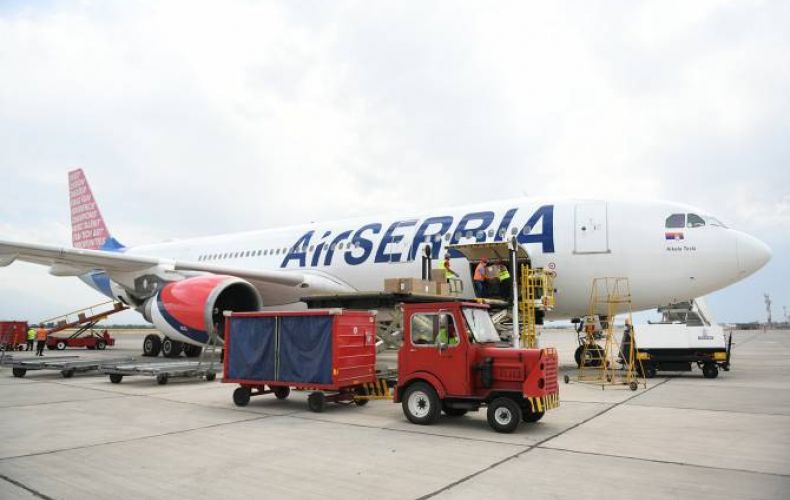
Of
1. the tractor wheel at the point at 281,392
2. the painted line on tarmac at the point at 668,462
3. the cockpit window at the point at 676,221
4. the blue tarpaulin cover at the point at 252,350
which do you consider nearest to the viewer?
the painted line on tarmac at the point at 668,462

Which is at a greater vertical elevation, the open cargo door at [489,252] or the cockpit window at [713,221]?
the cockpit window at [713,221]

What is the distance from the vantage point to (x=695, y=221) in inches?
451

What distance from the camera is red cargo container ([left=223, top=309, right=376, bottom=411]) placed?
7930 millimetres

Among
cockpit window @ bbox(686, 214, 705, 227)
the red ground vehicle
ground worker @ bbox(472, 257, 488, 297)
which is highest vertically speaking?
cockpit window @ bbox(686, 214, 705, 227)

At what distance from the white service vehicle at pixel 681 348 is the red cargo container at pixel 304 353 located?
6.93 m

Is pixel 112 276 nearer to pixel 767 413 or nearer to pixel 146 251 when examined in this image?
pixel 146 251

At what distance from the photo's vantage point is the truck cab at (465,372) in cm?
642

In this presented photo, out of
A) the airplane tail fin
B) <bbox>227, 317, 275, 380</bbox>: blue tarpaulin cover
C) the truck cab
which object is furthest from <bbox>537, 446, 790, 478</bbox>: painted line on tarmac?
the airplane tail fin

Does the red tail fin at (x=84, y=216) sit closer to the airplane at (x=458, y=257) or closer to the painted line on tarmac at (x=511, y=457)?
the airplane at (x=458, y=257)

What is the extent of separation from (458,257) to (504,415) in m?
6.86

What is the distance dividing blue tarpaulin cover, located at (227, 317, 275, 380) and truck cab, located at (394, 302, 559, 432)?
236 cm

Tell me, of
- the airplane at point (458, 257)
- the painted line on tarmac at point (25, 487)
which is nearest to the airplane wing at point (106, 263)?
the airplane at point (458, 257)

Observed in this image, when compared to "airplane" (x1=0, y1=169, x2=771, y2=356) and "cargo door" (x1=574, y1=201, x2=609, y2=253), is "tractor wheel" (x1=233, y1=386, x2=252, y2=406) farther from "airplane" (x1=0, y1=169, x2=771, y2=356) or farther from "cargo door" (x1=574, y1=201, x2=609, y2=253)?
"cargo door" (x1=574, y1=201, x2=609, y2=253)

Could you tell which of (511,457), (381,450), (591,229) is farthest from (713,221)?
(381,450)
